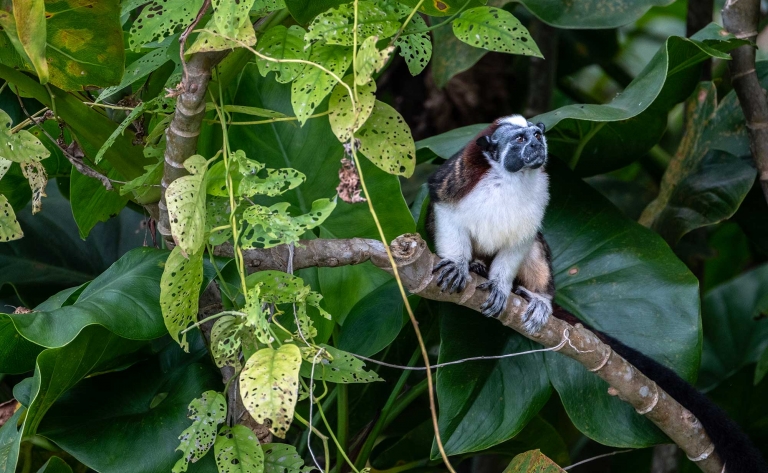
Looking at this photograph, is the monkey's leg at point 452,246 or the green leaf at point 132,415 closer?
the green leaf at point 132,415

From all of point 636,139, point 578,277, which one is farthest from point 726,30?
point 578,277

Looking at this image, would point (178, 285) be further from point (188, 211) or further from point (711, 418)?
point (711, 418)

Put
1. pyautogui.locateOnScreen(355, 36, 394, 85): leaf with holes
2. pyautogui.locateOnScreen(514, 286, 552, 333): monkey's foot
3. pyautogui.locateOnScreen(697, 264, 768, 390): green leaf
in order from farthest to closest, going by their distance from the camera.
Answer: pyautogui.locateOnScreen(697, 264, 768, 390): green leaf, pyautogui.locateOnScreen(514, 286, 552, 333): monkey's foot, pyautogui.locateOnScreen(355, 36, 394, 85): leaf with holes

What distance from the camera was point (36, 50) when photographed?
97cm

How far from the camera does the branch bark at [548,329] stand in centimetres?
120

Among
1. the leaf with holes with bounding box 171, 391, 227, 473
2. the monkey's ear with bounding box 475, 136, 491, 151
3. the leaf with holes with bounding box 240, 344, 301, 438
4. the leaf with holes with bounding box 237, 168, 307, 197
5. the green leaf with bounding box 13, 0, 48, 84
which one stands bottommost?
the leaf with holes with bounding box 171, 391, 227, 473

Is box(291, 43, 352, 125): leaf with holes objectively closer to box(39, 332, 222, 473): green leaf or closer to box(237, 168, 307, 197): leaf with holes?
box(237, 168, 307, 197): leaf with holes

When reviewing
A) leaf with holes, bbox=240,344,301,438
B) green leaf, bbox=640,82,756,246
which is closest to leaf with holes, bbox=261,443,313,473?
leaf with holes, bbox=240,344,301,438

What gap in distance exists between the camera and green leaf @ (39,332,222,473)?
1368mm

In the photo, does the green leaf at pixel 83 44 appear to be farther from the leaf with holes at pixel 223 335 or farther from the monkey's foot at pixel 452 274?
the monkey's foot at pixel 452 274

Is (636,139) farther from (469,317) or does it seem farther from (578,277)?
(469,317)

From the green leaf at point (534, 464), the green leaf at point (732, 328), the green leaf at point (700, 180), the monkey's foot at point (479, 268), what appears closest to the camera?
the green leaf at point (534, 464)

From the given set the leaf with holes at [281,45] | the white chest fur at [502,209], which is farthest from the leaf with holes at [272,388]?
the white chest fur at [502,209]

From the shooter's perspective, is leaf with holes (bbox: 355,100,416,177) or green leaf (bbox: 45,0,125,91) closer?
leaf with holes (bbox: 355,100,416,177)
